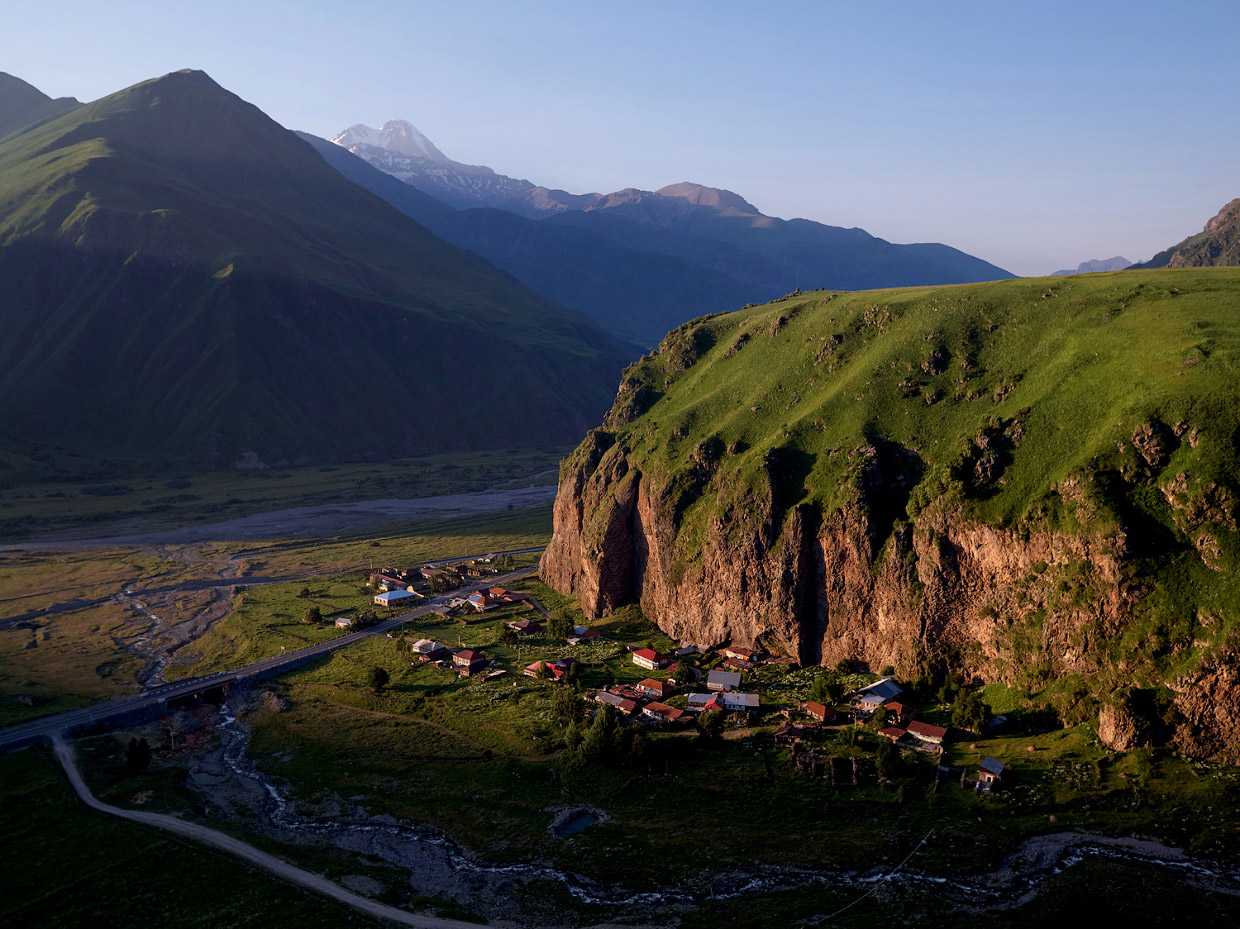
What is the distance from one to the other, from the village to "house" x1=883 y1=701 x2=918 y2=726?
11 centimetres

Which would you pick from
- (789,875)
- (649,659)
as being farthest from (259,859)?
(649,659)

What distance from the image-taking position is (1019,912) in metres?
46.3

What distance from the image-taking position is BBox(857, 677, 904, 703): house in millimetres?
70438

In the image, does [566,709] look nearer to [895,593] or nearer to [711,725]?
[711,725]

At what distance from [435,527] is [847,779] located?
409 feet

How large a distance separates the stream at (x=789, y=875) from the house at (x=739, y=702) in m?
20.7

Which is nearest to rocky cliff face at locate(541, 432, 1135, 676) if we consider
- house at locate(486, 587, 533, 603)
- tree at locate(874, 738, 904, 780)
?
house at locate(486, 587, 533, 603)

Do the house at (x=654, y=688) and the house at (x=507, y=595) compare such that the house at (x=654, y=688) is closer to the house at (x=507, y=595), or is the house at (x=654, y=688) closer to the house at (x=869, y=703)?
the house at (x=869, y=703)

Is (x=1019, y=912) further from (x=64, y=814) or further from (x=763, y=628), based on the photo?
(x=64, y=814)

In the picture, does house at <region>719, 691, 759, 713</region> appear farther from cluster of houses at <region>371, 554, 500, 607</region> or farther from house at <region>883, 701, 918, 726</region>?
cluster of houses at <region>371, 554, 500, 607</region>

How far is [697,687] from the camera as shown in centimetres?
7750

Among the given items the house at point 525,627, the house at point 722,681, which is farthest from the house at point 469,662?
the house at point 722,681

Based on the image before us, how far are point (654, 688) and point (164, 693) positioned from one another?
165 feet

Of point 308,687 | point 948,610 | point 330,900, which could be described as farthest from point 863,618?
point 308,687
